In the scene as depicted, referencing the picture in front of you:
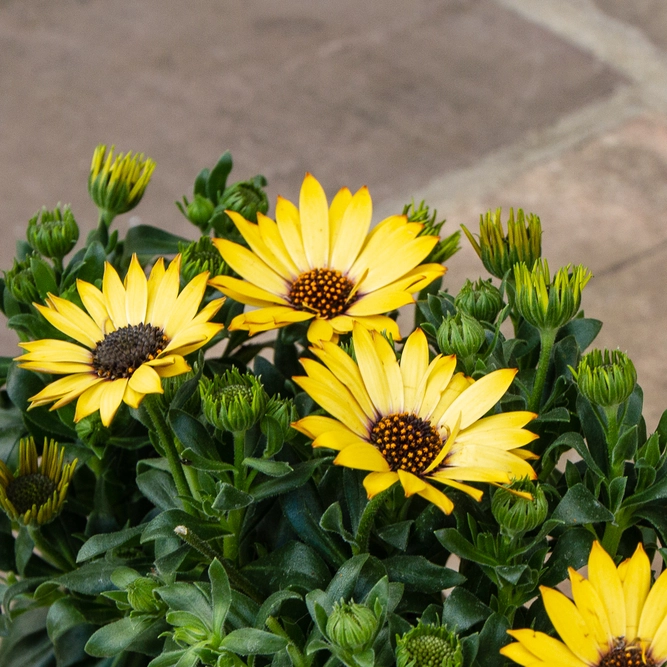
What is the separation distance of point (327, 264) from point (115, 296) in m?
0.14

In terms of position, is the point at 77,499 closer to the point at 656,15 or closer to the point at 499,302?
the point at 499,302

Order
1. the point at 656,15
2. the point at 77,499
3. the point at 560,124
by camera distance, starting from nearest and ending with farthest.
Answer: the point at 77,499, the point at 560,124, the point at 656,15

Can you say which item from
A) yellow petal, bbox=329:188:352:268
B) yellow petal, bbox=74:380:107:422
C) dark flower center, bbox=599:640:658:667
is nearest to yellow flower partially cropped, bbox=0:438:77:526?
yellow petal, bbox=74:380:107:422

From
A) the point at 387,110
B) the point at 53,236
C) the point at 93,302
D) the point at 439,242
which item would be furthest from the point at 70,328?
the point at 387,110

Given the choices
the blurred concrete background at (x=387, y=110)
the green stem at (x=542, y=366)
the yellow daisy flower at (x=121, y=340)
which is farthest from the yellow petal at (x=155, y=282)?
the blurred concrete background at (x=387, y=110)

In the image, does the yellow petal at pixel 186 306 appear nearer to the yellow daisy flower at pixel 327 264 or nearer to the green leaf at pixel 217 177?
the yellow daisy flower at pixel 327 264

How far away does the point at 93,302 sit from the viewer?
54cm

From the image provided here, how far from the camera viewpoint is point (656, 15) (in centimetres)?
207

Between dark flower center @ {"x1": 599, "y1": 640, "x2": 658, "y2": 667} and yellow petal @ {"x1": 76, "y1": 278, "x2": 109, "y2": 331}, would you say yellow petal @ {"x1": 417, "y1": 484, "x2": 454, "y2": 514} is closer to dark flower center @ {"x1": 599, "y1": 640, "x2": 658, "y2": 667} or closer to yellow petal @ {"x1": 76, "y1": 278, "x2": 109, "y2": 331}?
dark flower center @ {"x1": 599, "y1": 640, "x2": 658, "y2": 667}

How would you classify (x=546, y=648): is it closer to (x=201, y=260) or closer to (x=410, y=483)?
(x=410, y=483)

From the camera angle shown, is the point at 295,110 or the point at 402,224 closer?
the point at 402,224

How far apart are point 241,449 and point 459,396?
0.38 ft

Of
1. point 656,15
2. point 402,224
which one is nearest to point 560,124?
point 656,15

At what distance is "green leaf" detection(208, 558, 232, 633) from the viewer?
1.53 feet
